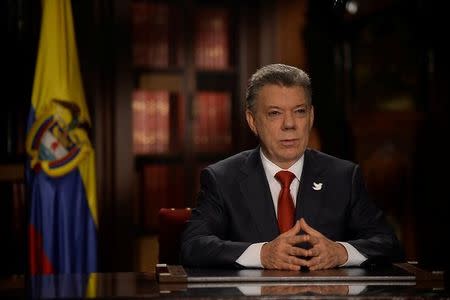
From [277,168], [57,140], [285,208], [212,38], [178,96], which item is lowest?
[285,208]

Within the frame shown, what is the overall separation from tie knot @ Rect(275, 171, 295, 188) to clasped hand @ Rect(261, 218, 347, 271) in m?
0.31

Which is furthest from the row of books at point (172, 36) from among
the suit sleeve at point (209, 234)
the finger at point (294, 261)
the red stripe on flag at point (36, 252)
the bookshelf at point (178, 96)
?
the finger at point (294, 261)

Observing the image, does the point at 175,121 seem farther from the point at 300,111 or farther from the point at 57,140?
the point at 300,111

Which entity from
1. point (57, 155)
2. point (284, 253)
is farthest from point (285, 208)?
point (57, 155)

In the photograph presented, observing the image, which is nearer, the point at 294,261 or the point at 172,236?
the point at 294,261

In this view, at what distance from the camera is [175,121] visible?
17.6ft

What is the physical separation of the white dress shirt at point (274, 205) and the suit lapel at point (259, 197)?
26mm

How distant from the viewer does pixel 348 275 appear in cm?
200

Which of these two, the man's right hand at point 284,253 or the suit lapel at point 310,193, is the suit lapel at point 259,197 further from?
the man's right hand at point 284,253

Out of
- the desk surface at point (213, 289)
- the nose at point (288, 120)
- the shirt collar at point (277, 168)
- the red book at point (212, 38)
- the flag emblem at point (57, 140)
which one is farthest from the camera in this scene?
the red book at point (212, 38)

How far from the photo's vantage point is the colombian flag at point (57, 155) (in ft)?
13.9

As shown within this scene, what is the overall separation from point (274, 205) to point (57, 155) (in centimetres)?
207

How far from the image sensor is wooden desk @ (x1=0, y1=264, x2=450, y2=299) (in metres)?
1.75

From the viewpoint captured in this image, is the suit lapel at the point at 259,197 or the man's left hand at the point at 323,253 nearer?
the man's left hand at the point at 323,253
